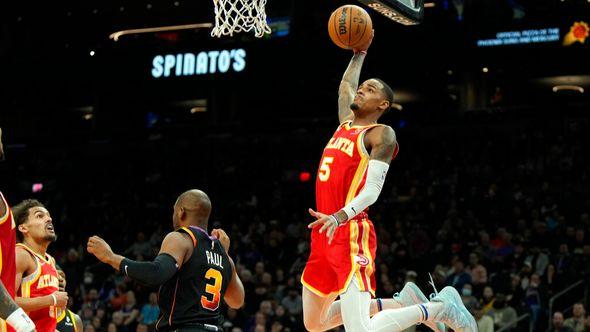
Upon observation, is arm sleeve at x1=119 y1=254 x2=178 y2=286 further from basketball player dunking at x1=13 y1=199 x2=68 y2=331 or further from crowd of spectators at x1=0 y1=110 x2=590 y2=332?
crowd of spectators at x1=0 y1=110 x2=590 y2=332

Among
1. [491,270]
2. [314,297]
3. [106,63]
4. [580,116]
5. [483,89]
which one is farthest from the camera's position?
[483,89]

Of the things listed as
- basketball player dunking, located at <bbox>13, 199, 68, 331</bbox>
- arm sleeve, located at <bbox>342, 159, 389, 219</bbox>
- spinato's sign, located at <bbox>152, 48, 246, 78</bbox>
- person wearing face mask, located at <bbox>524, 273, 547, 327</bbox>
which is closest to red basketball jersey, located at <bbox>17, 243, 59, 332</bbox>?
basketball player dunking, located at <bbox>13, 199, 68, 331</bbox>

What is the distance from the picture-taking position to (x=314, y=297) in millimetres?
7137

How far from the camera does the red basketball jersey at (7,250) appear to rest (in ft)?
18.3

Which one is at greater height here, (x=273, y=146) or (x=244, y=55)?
(x=244, y=55)

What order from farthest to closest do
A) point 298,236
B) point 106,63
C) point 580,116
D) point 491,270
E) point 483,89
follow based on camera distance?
point 483,89
point 106,63
point 580,116
point 298,236
point 491,270

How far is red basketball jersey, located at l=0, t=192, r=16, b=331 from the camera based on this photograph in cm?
A: 558

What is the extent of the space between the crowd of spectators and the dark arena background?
0.05 metres

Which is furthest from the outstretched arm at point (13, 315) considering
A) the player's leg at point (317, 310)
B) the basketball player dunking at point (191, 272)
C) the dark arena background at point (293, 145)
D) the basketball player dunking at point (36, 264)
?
the dark arena background at point (293, 145)

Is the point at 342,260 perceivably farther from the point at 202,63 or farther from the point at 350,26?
the point at 202,63

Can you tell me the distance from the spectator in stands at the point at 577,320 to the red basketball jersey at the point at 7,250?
8.97 meters

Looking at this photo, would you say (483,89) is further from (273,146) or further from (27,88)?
(27,88)

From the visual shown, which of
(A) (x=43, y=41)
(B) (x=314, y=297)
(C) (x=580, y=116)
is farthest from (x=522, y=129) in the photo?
(B) (x=314, y=297)

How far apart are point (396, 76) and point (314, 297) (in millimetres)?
15546
